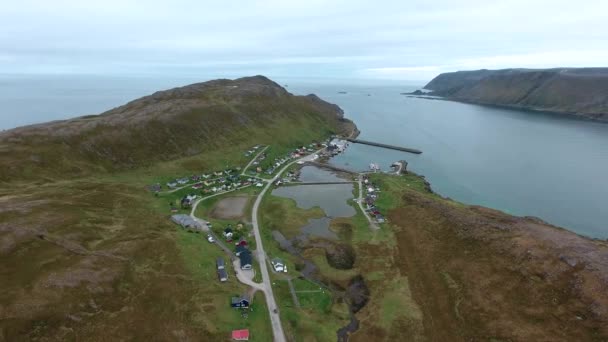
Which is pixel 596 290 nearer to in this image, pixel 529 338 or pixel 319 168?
pixel 529 338

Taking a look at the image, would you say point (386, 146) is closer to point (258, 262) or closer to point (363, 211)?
point (363, 211)

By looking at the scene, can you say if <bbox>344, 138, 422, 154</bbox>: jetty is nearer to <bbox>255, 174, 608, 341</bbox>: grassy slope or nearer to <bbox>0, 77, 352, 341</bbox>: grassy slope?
<bbox>255, 174, 608, 341</bbox>: grassy slope

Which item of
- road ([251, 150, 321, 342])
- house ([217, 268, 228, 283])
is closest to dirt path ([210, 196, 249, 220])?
road ([251, 150, 321, 342])

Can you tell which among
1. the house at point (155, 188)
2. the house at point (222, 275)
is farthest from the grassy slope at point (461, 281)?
the house at point (155, 188)

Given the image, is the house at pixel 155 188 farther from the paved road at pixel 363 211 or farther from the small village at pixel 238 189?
the paved road at pixel 363 211

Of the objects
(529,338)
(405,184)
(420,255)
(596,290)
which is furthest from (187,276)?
(405,184)

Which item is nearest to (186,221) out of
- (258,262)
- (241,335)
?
(258,262)

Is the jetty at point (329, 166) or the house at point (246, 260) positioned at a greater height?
the jetty at point (329, 166)
